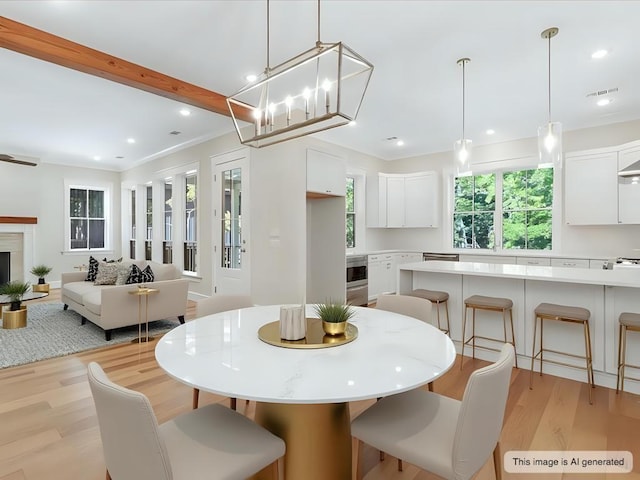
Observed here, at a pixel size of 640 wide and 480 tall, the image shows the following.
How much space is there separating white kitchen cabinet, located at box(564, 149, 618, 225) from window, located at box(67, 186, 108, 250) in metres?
9.41

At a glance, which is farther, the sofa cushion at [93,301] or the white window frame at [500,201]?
the white window frame at [500,201]

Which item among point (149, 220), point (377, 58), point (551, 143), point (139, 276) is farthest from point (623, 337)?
point (149, 220)

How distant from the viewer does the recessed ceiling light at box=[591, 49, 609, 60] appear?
2955 millimetres

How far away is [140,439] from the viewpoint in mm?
965

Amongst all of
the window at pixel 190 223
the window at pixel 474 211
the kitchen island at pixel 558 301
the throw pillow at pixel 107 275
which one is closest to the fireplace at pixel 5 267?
the throw pillow at pixel 107 275

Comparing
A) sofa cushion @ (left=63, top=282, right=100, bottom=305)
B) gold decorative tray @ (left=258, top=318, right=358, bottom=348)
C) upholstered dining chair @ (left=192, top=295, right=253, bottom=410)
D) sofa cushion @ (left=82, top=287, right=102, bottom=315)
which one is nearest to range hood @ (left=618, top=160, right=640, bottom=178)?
gold decorative tray @ (left=258, top=318, right=358, bottom=348)

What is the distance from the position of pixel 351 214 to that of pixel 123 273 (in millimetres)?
3890

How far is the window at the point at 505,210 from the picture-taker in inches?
212

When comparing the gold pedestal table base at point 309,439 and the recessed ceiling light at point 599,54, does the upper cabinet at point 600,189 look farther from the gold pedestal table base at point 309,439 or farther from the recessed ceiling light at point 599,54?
the gold pedestal table base at point 309,439

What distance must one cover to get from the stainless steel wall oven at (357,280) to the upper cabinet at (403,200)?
1.14 metres

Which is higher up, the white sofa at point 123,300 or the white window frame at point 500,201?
the white window frame at point 500,201

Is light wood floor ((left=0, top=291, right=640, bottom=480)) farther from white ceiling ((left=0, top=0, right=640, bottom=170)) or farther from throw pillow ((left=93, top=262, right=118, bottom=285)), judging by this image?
white ceiling ((left=0, top=0, right=640, bottom=170))

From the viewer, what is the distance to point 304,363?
128 centimetres

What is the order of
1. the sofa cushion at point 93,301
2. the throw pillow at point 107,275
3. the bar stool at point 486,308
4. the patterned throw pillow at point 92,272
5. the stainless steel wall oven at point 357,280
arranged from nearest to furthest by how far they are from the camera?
the bar stool at point 486,308, the sofa cushion at point 93,301, the throw pillow at point 107,275, the patterned throw pillow at point 92,272, the stainless steel wall oven at point 357,280
